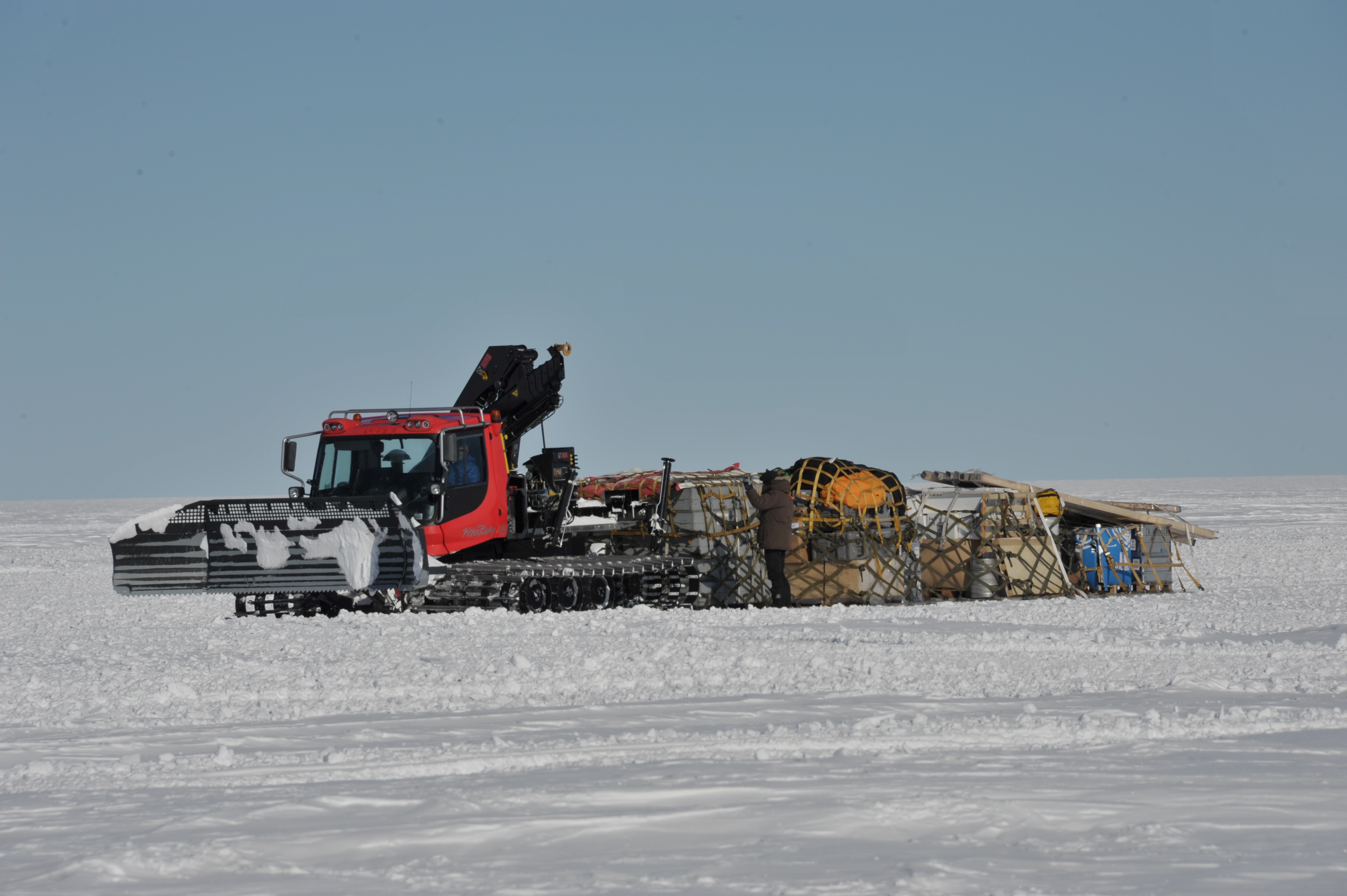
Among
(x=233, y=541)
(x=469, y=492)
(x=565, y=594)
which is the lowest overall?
(x=565, y=594)

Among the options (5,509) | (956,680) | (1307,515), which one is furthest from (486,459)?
(5,509)

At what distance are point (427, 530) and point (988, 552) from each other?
7.33 metres

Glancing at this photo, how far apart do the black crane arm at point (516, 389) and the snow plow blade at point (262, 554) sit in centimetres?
366

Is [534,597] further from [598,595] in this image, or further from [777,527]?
[777,527]

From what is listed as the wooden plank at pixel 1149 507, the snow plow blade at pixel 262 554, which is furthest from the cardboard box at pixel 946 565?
the snow plow blade at pixel 262 554

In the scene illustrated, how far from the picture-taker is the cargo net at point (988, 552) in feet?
58.3

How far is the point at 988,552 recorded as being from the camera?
17.8 m

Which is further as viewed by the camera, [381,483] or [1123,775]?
[381,483]

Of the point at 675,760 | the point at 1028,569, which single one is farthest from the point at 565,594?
the point at 675,760

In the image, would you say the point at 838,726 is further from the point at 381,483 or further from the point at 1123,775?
the point at 381,483

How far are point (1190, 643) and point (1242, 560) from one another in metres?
14.8

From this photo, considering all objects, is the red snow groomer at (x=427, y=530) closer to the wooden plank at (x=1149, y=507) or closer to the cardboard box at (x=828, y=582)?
the cardboard box at (x=828, y=582)

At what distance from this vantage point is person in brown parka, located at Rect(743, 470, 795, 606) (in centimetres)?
1664

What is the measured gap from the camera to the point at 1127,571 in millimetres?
19172
